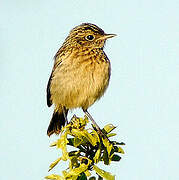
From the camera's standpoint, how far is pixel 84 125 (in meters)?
4.46

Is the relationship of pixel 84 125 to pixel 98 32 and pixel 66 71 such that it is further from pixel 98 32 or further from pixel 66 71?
pixel 98 32

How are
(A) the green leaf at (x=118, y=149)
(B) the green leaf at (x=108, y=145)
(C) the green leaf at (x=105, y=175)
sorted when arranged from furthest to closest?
(A) the green leaf at (x=118, y=149) → (B) the green leaf at (x=108, y=145) → (C) the green leaf at (x=105, y=175)

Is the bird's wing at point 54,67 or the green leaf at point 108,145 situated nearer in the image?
the green leaf at point 108,145

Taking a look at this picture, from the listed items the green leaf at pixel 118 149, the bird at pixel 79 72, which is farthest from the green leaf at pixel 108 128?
the bird at pixel 79 72

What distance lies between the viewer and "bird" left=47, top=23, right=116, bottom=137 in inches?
269

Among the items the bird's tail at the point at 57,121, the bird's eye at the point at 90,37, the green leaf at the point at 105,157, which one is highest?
the bird's eye at the point at 90,37

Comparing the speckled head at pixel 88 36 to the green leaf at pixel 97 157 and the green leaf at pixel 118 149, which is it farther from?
the green leaf at pixel 97 157

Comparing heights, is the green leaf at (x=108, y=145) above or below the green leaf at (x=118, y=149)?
above

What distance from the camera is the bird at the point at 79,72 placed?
682 centimetres

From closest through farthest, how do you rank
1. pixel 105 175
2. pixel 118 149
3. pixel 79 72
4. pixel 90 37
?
pixel 105 175 → pixel 118 149 → pixel 79 72 → pixel 90 37

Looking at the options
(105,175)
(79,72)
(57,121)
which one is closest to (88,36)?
(79,72)

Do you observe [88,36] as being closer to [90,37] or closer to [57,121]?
[90,37]

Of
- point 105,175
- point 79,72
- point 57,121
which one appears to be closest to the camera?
point 105,175

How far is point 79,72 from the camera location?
679 centimetres
